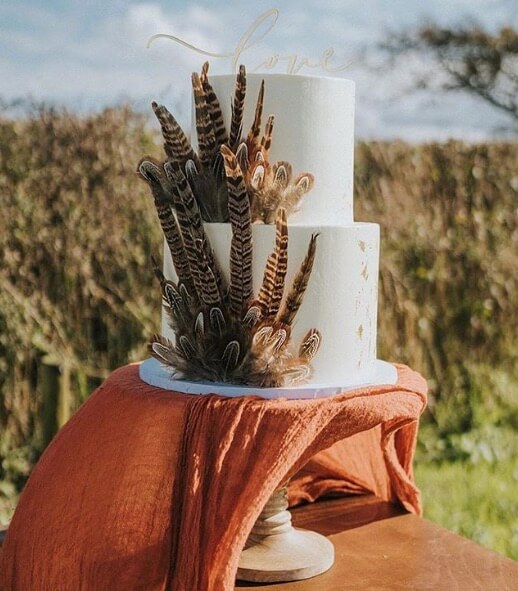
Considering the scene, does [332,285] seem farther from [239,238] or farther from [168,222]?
[168,222]

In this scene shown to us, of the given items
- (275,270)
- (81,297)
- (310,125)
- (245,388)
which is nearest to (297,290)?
(275,270)

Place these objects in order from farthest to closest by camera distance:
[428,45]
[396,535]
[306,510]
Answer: [428,45] → [306,510] → [396,535]

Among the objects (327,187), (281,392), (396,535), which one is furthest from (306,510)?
(327,187)

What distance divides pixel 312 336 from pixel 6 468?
195 centimetres

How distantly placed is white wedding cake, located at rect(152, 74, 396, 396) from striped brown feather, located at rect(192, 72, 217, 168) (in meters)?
0.05

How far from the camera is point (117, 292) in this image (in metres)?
3.19

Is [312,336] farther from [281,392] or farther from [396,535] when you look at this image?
[396,535]

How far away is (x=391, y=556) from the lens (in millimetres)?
1639

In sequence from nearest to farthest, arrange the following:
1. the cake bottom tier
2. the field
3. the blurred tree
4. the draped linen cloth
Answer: the draped linen cloth
the cake bottom tier
the field
the blurred tree

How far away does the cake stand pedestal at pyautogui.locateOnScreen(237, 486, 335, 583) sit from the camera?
151 cm

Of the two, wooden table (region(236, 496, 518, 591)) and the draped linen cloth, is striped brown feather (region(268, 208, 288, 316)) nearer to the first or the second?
the draped linen cloth

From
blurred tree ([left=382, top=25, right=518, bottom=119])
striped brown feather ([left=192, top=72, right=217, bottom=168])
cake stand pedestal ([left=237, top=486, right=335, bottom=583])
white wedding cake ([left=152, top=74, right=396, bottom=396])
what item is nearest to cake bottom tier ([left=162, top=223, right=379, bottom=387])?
white wedding cake ([left=152, top=74, right=396, bottom=396])

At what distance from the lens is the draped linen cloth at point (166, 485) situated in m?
1.30

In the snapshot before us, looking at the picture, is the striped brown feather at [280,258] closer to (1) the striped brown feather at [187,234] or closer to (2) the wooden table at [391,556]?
(1) the striped brown feather at [187,234]
